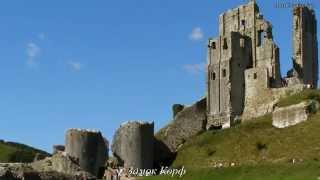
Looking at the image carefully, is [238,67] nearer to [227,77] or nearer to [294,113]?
[227,77]

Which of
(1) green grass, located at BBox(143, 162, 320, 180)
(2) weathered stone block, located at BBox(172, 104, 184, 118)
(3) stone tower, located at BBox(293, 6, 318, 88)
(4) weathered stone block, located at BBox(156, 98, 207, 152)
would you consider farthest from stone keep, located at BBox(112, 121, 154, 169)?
(3) stone tower, located at BBox(293, 6, 318, 88)

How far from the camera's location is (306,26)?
7631 cm

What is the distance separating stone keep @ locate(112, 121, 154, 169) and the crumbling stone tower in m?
12.1

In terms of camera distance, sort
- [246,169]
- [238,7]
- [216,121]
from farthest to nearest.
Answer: [238,7]
[216,121]
[246,169]

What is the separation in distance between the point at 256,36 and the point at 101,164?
24522 mm

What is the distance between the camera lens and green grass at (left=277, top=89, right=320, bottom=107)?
62750 millimetres

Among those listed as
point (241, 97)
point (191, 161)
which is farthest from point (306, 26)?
point (191, 161)

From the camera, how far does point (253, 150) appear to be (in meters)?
56.7

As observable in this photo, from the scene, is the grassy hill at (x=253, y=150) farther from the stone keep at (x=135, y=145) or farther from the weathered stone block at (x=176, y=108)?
the weathered stone block at (x=176, y=108)

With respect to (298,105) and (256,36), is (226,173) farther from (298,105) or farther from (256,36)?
(256,36)

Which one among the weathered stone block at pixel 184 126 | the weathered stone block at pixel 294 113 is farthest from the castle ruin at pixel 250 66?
the weathered stone block at pixel 294 113

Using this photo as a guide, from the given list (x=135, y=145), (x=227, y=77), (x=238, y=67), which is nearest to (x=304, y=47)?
(x=238, y=67)

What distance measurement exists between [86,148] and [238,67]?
2185 centimetres

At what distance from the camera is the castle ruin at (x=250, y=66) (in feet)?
235
